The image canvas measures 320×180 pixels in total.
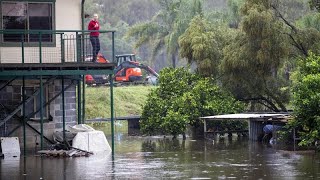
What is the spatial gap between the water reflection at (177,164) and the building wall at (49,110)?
242 centimetres

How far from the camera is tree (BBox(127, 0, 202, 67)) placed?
225ft

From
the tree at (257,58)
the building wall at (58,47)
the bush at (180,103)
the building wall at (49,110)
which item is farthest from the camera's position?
the bush at (180,103)

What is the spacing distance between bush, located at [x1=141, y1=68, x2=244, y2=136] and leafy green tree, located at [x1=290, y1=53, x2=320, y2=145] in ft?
31.6

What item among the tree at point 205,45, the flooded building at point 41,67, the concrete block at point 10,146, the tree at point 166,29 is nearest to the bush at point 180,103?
the tree at point 205,45

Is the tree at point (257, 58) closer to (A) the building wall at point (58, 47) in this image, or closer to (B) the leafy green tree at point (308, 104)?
(B) the leafy green tree at point (308, 104)

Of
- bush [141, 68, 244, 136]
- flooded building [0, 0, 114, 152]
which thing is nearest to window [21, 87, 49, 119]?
flooded building [0, 0, 114, 152]

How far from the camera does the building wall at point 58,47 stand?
32.2 m

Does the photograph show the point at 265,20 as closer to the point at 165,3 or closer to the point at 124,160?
the point at 124,160

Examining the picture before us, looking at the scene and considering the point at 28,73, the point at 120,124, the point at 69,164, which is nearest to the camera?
the point at 69,164

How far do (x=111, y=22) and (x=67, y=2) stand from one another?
6147 centimetres

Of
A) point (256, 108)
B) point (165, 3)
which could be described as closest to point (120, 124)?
point (256, 108)

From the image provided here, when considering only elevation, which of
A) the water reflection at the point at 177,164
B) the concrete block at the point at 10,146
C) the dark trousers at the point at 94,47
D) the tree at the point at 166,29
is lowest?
the water reflection at the point at 177,164

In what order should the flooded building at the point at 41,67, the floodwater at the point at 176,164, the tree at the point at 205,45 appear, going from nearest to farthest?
the floodwater at the point at 176,164
the flooded building at the point at 41,67
the tree at the point at 205,45

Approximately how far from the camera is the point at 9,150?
104ft
